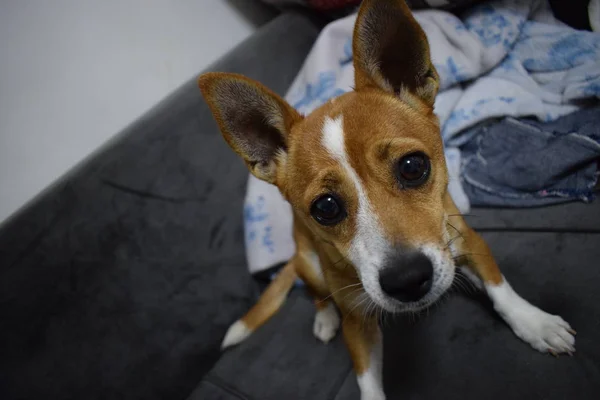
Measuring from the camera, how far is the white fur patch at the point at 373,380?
4.16 feet

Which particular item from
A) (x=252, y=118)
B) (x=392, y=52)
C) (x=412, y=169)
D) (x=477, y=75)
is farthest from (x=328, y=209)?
(x=477, y=75)

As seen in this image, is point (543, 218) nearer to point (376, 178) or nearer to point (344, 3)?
point (376, 178)

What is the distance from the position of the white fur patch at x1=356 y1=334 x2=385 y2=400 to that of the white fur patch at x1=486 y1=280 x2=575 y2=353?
1.34 ft

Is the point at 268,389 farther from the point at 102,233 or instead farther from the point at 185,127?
the point at 185,127

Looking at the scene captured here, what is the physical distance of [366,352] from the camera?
133 centimetres

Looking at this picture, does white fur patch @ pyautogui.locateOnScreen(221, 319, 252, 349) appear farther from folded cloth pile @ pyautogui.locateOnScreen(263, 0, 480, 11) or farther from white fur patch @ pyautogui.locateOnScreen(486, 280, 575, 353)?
folded cloth pile @ pyautogui.locateOnScreen(263, 0, 480, 11)

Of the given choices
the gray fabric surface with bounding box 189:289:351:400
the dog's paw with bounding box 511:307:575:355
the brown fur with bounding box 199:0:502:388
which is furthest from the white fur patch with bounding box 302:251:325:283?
the dog's paw with bounding box 511:307:575:355

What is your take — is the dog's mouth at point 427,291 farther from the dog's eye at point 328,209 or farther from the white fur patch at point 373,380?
the white fur patch at point 373,380

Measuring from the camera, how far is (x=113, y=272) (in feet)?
5.25

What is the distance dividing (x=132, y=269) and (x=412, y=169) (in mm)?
1146

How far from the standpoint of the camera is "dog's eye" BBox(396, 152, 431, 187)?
43.9 inches

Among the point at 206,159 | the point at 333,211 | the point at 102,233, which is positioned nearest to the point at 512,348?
the point at 333,211

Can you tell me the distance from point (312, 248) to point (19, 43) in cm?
144

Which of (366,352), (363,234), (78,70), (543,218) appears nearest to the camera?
(363,234)
